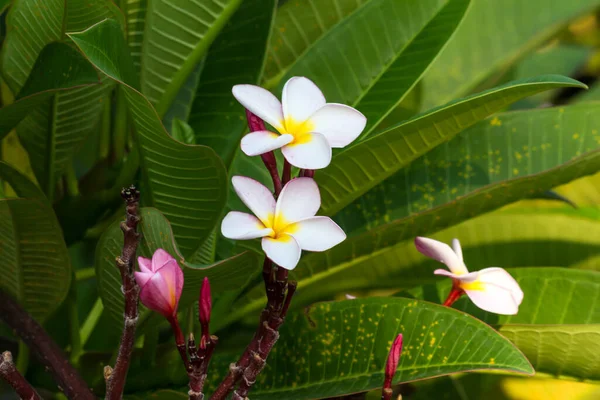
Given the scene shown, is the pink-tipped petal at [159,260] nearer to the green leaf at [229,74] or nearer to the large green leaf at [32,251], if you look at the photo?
the large green leaf at [32,251]

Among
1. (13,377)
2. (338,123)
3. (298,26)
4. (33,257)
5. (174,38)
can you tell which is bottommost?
(13,377)

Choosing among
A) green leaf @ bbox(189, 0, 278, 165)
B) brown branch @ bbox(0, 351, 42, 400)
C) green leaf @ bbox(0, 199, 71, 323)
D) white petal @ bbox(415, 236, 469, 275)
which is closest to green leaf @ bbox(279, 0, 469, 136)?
green leaf @ bbox(189, 0, 278, 165)

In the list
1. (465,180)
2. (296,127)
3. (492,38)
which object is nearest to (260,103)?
(296,127)

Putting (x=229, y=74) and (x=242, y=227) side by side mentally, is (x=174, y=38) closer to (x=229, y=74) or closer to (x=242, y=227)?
(x=229, y=74)

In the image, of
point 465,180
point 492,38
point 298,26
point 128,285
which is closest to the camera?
point 128,285

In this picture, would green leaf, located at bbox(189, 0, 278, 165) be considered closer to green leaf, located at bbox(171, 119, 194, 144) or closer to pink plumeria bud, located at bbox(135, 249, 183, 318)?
green leaf, located at bbox(171, 119, 194, 144)

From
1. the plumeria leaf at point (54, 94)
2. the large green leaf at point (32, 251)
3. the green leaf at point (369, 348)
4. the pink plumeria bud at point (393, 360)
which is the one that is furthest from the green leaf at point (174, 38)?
the pink plumeria bud at point (393, 360)
